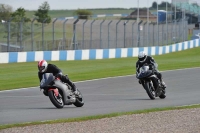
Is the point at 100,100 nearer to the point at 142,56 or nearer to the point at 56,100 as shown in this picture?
the point at 142,56

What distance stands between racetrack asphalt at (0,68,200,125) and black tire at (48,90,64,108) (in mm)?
130

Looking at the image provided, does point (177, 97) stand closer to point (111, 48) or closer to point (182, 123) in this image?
point (182, 123)

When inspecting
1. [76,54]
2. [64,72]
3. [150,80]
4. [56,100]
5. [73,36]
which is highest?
[73,36]

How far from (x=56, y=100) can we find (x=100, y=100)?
250cm

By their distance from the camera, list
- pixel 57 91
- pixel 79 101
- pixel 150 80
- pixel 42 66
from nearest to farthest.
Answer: pixel 42 66, pixel 57 91, pixel 79 101, pixel 150 80

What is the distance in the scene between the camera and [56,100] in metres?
14.3

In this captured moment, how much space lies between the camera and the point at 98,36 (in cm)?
4269

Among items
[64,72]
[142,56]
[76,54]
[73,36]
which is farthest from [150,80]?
[73,36]

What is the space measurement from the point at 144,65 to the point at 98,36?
84.3ft

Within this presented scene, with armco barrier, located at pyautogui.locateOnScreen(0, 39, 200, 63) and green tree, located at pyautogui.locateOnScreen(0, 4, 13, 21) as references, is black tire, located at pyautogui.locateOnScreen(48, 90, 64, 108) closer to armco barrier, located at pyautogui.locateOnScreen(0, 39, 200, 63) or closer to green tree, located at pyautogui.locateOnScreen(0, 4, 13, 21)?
armco barrier, located at pyautogui.locateOnScreen(0, 39, 200, 63)

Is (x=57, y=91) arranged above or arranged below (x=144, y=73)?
below

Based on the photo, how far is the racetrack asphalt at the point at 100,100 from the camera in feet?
43.7

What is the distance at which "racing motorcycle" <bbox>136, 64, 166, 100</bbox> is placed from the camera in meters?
17.0

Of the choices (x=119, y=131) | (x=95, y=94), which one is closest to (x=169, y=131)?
(x=119, y=131)
